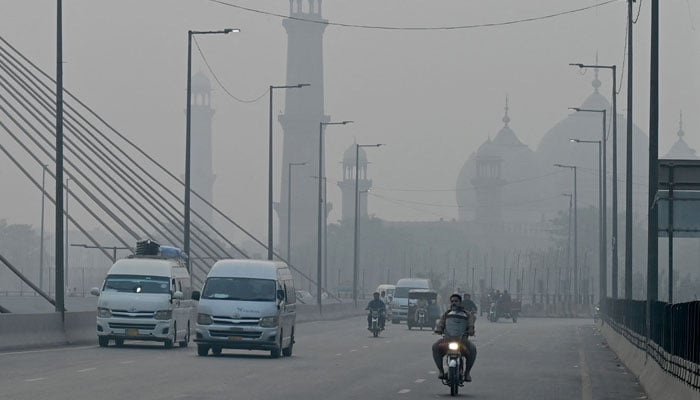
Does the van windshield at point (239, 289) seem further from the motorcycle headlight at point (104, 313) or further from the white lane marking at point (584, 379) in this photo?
the white lane marking at point (584, 379)

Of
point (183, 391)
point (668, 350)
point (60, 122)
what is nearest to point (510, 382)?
point (668, 350)

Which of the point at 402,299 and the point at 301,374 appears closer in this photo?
the point at 301,374

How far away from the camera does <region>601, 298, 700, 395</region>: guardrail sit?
21609mm

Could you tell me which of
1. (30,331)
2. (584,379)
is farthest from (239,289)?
(584,379)

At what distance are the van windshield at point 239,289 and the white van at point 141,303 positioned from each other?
2139mm

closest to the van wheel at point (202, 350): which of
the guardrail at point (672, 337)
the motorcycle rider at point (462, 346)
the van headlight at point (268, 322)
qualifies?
the van headlight at point (268, 322)

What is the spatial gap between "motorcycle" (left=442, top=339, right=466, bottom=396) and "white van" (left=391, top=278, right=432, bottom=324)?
55961 mm

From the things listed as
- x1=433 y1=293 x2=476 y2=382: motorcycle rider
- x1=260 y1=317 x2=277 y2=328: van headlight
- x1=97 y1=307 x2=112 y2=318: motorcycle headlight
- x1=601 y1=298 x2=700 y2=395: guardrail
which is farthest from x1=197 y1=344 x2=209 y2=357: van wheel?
x1=433 y1=293 x2=476 y2=382: motorcycle rider

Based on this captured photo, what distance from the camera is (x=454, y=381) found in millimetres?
27344

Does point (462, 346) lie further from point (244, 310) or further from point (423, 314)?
point (423, 314)

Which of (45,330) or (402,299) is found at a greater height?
(45,330)

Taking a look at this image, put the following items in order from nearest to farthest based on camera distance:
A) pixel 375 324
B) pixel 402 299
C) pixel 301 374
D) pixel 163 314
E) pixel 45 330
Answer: pixel 301 374 → pixel 163 314 → pixel 45 330 → pixel 375 324 → pixel 402 299

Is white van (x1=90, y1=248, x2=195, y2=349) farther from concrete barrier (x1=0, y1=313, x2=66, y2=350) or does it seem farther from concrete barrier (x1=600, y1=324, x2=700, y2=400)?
concrete barrier (x1=600, y1=324, x2=700, y2=400)

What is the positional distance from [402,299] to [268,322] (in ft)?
151
